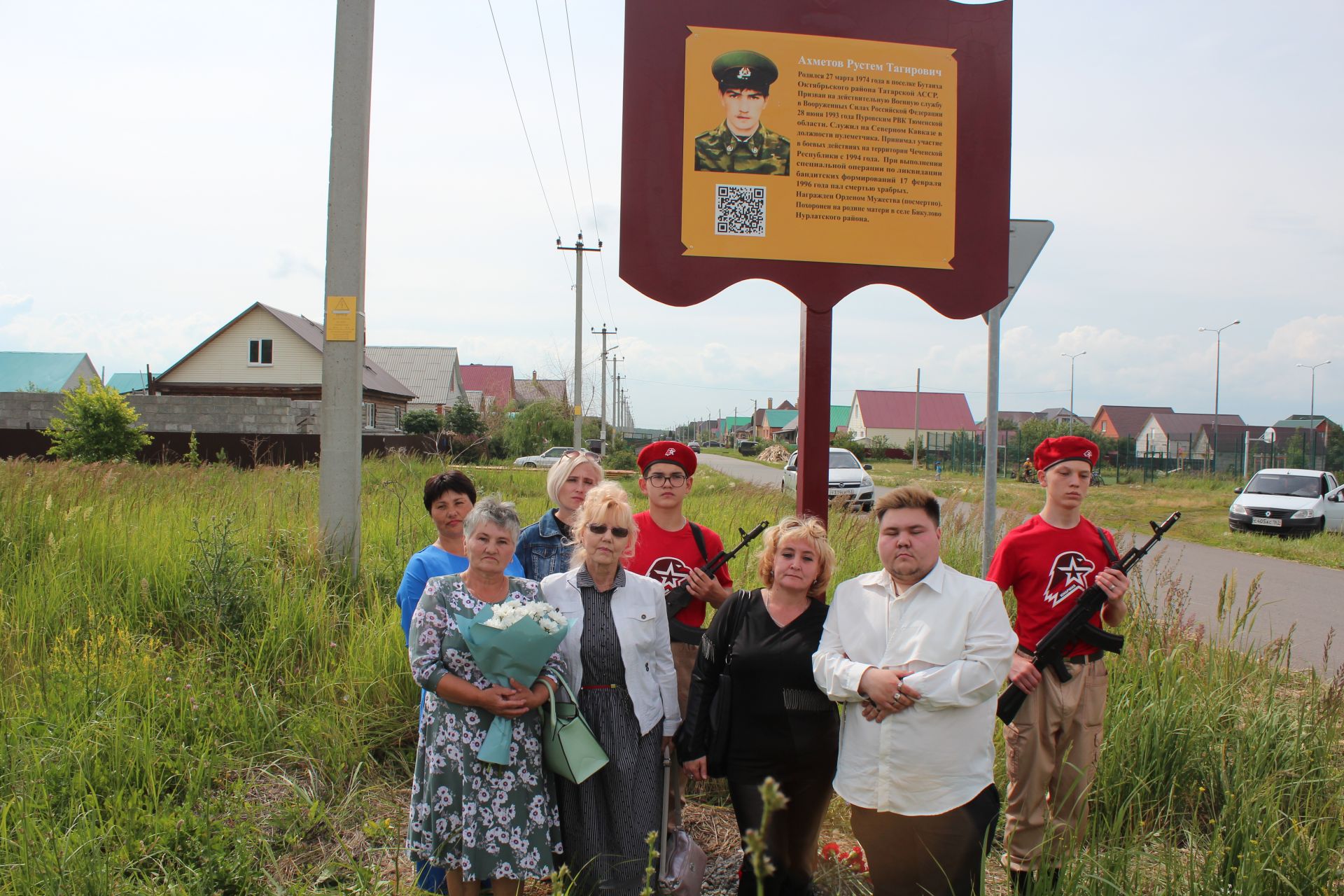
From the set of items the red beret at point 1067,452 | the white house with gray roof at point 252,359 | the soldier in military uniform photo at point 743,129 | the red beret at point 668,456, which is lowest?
the red beret at point 668,456

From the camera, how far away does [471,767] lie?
2.69 m

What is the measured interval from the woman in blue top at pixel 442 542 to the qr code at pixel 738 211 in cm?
158


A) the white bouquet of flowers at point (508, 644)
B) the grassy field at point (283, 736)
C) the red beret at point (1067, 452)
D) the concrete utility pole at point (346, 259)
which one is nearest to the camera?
the white bouquet of flowers at point (508, 644)

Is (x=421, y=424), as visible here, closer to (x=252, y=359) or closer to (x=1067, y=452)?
(x=252, y=359)

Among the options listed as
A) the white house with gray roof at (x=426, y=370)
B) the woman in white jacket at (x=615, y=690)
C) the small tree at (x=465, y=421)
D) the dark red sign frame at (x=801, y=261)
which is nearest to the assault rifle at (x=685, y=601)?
the woman in white jacket at (x=615, y=690)

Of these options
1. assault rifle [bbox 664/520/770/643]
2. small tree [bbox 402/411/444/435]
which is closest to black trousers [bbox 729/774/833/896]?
assault rifle [bbox 664/520/770/643]

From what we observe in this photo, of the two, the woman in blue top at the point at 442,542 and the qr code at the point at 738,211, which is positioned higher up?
the qr code at the point at 738,211

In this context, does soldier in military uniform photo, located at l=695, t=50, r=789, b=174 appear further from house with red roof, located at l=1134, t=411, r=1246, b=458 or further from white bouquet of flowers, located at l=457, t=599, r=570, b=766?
house with red roof, located at l=1134, t=411, r=1246, b=458

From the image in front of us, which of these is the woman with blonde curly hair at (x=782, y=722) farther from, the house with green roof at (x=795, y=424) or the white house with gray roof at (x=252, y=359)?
the house with green roof at (x=795, y=424)

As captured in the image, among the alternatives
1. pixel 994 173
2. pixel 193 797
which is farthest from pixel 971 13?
pixel 193 797

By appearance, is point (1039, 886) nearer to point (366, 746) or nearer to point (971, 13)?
point (366, 746)

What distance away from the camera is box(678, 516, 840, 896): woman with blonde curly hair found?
2.75m

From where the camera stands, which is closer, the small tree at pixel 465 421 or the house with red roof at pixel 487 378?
the small tree at pixel 465 421

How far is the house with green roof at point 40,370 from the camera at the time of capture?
64.1m
